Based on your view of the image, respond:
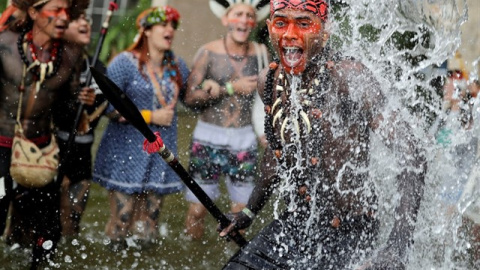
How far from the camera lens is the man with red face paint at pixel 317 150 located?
11.2 feet

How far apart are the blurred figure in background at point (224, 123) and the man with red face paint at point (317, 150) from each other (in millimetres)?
2394

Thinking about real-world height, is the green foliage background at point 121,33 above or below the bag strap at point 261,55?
below

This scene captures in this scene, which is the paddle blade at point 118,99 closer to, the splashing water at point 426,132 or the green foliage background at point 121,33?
the splashing water at point 426,132

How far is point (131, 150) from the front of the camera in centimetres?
584

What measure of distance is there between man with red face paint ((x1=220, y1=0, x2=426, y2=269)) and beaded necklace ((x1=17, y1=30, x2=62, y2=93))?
2328 millimetres

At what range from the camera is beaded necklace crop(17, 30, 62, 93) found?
5.38 metres

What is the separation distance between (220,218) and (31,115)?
7.07 feet

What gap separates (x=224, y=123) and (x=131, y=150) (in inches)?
26.9

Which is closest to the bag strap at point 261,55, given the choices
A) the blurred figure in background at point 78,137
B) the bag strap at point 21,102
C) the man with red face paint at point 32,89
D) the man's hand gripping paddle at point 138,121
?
the blurred figure in background at point 78,137

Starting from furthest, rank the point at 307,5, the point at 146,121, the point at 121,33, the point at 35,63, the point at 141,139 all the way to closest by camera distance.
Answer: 1. the point at 121,33
2. the point at 141,139
3. the point at 146,121
4. the point at 35,63
5. the point at 307,5

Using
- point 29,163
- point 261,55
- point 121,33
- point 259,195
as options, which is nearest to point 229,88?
point 261,55

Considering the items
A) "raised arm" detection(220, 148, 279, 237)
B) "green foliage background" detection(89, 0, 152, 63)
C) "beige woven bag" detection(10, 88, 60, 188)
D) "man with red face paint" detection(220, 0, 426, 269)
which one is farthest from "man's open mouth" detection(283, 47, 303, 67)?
"green foliage background" detection(89, 0, 152, 63)

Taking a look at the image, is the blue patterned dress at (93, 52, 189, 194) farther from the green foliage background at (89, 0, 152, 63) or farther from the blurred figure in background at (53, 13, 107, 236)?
the green foliage background at (89, 0, 152, 63)

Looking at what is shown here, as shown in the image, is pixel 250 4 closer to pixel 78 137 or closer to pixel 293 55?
pixel 78 137
